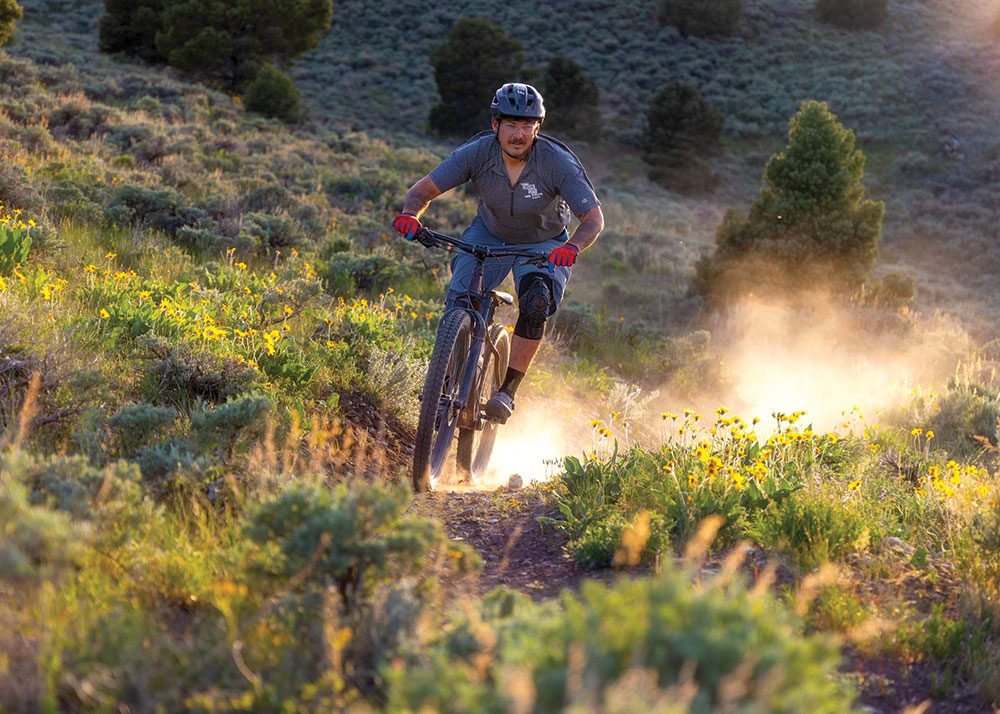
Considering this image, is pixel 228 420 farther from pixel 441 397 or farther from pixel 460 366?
pixel 460 366

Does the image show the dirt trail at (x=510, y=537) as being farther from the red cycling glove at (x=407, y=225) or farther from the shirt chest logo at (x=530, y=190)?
the shirt chest logo at (x=530, y=190)

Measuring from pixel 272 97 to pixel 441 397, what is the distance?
863 inches

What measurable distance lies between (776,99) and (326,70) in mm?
19591

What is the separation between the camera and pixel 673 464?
4.57 m

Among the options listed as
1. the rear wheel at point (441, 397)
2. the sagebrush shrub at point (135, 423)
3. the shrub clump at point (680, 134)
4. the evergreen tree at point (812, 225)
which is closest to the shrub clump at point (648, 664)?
the sagebrush shrub at point (135, 423)

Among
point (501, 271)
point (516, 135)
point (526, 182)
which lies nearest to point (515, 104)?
point (516, 135)

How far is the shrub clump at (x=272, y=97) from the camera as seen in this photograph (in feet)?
80.0

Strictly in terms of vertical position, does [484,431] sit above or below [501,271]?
below

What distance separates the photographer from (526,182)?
5.22 m

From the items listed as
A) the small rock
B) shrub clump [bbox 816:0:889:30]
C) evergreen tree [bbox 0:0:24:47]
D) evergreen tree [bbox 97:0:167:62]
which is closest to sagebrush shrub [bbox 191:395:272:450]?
the small rock

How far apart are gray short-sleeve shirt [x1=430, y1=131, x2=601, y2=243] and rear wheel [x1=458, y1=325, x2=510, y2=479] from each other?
28.7 inches

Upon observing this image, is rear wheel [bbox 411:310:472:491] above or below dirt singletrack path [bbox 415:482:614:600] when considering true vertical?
above

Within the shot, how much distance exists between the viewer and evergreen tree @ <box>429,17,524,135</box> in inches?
1286

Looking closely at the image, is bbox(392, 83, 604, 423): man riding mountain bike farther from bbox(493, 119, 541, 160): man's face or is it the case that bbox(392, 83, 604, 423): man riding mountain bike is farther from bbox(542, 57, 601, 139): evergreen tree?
bbox(542, 57, 601, 139): evergreen tree
